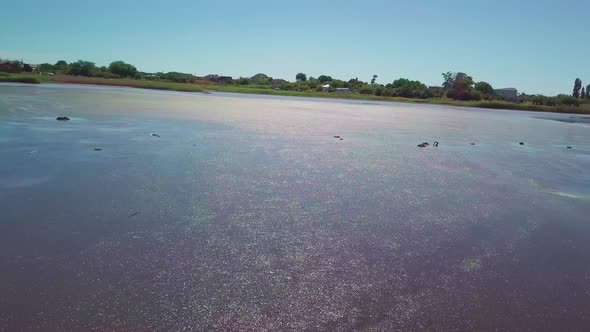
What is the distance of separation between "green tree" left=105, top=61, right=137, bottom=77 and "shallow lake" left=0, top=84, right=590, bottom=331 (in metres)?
94.1

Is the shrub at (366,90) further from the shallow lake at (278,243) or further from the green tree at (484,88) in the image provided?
the shallow lake at (278,243)

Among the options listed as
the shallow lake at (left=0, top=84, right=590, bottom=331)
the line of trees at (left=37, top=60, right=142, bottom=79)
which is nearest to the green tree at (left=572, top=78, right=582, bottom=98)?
the line of trees at (left=37, top=60, right=142, bottom=79)

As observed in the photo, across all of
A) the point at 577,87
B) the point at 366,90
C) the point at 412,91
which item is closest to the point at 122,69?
the point at 366,90

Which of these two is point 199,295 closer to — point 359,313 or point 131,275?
point 131,275

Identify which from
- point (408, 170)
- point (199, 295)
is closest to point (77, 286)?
point (199, 295)

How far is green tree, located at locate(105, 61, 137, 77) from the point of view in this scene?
99.8 meters

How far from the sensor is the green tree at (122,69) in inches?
3930

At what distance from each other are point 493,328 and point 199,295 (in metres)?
2.91

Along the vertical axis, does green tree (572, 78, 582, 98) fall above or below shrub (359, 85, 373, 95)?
above

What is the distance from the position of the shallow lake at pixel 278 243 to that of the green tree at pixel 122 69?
94.1 m

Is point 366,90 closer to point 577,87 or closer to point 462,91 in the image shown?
point 462,91

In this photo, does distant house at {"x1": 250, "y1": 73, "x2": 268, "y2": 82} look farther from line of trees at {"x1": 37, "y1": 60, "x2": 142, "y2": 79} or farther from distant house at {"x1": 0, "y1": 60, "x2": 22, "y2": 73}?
distant house at {"x1": 0, "y1": 60, "x2": 22, "y2": 73}

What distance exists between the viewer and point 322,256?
19.3 feet

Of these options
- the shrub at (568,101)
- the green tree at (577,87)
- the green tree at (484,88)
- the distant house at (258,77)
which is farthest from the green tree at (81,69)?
the green tree at (577,87)
